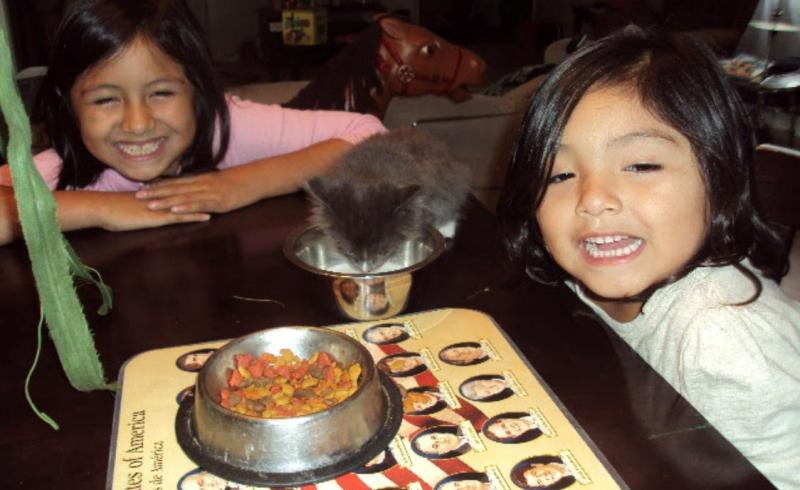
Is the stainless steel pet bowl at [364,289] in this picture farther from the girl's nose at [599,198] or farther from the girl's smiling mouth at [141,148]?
the girl's smiling mouth at [141,148]

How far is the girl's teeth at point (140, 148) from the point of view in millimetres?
1608

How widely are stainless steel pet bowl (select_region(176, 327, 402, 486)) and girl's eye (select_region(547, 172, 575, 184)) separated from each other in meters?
0.40

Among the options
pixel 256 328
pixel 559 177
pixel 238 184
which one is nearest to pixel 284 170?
pixel 238 184

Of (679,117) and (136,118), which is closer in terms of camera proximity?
(679,117)

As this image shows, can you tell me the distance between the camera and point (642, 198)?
932 millimetres

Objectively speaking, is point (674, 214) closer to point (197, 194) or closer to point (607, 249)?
point (607, 249)

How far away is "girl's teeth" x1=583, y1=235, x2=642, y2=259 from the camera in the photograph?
97 cm

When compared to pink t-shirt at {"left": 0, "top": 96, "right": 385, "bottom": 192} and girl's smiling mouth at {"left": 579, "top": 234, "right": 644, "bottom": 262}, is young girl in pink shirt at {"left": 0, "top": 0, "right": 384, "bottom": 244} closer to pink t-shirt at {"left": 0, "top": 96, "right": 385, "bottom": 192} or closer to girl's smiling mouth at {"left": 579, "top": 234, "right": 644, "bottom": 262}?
pink t-shirt at {"left": 0, "top": 96, "right": 385, "bottom": 192}

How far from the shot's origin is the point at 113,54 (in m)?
1.48

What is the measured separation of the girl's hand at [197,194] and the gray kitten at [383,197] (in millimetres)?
214

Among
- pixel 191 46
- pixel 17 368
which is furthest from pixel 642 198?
pixel 191 46

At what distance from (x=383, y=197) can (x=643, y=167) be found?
Answer: 449mm

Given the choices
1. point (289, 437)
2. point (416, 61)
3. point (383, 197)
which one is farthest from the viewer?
point (416, 61)

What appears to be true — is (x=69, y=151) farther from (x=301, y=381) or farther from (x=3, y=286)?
(x=301, y=381)
